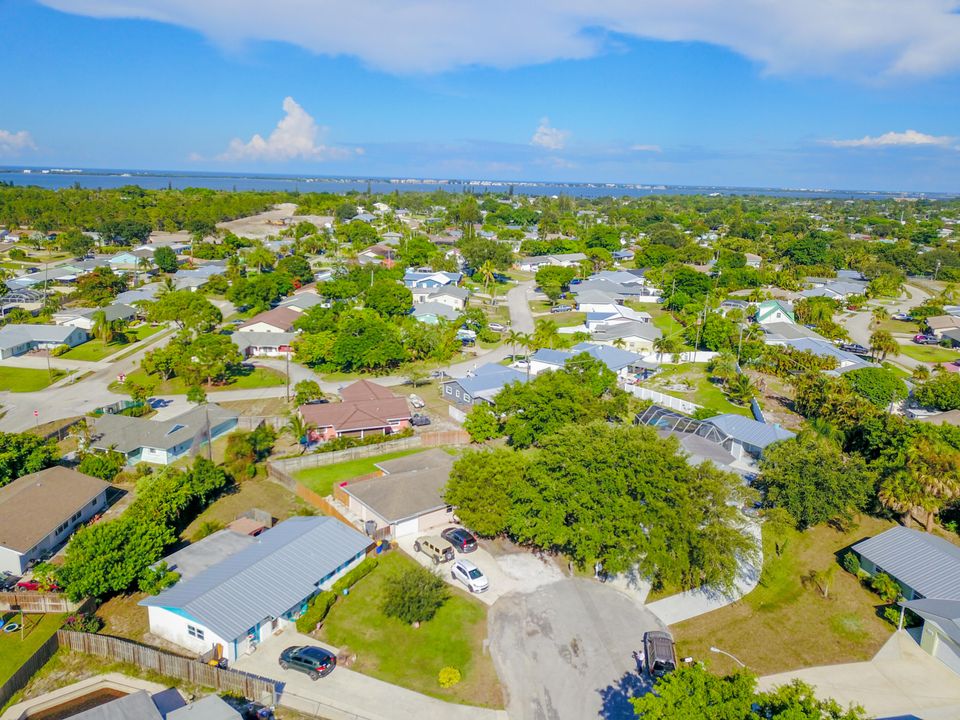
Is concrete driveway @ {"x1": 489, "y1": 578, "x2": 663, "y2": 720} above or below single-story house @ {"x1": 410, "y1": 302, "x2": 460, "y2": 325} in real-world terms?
below

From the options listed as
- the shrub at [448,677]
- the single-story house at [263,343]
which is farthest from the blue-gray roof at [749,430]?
the single-story house at [263,343]

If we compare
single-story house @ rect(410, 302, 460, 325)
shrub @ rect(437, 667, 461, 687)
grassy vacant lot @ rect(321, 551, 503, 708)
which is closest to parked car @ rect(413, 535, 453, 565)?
grassy vacant lot @ rect(321, 551, 503, 708)

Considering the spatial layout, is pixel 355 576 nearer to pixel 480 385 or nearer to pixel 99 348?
pixel 480 385

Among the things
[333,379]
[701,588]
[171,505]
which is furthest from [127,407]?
[701,588]

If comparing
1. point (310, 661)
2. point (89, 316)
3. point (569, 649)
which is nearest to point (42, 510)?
point (310, 661)

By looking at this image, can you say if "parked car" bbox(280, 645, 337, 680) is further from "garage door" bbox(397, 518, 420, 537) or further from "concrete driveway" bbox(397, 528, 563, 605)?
"garage door" bbox(397, 518, 420, 537)

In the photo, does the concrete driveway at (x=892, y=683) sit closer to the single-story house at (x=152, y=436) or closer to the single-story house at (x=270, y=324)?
the single-story house at (x=152, y=436)

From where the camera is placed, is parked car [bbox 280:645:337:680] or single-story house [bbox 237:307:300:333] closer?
parked car [bbox 280:645:337:680]
